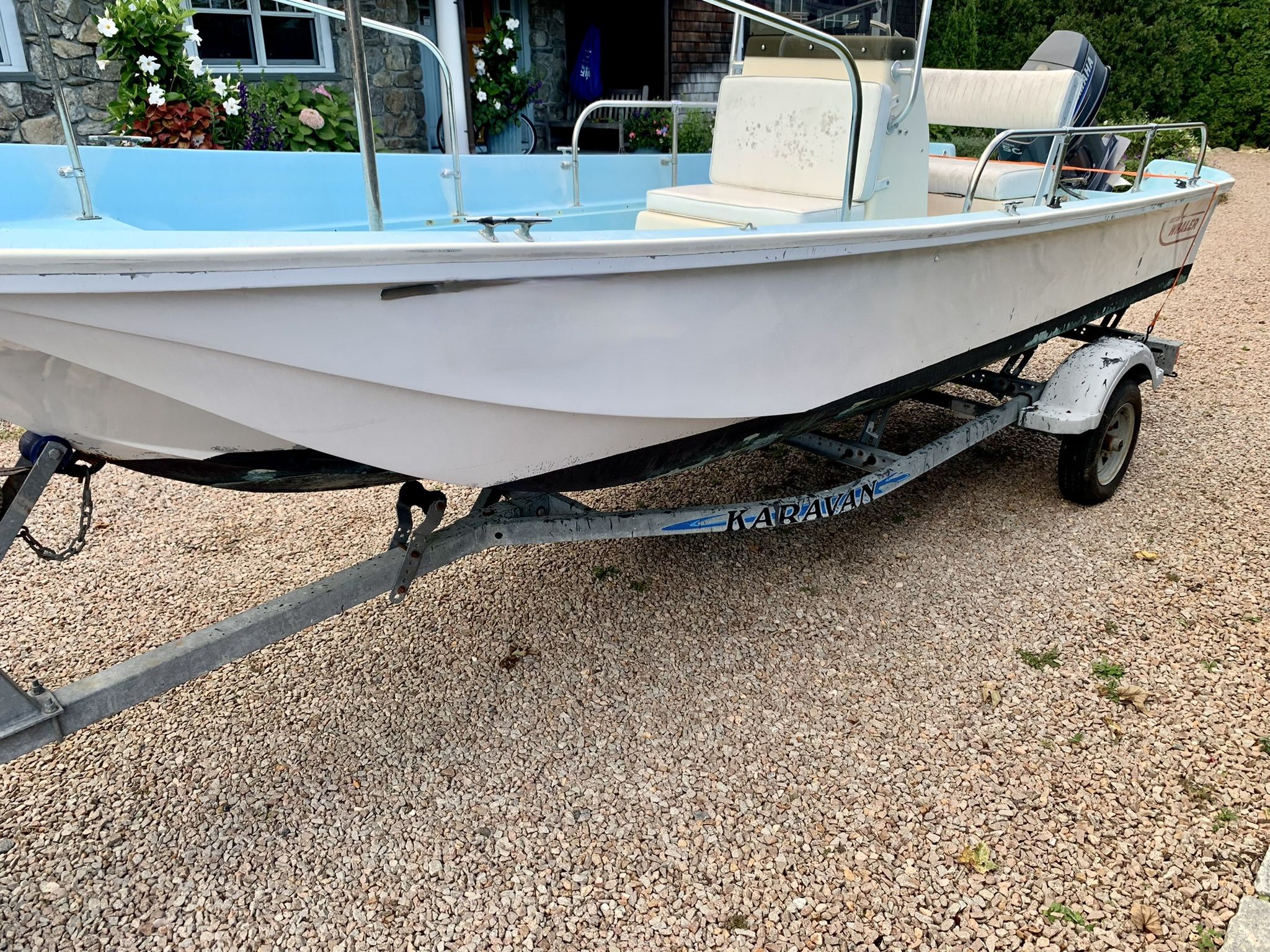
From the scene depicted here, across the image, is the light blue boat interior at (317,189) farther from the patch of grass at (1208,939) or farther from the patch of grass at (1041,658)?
the patch of grass at (1208,939)

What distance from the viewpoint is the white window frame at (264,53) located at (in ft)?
22.3

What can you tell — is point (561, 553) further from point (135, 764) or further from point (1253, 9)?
point (1253, 9)

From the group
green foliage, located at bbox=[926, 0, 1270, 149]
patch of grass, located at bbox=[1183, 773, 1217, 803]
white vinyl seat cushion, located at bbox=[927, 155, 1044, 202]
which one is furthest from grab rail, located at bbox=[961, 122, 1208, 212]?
green foliage, located at bbox=[926, 0, 1270, 149]

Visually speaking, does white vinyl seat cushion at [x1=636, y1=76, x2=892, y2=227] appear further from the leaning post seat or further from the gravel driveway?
the gravel driveway

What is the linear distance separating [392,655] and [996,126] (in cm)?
331

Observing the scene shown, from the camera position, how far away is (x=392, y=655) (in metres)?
2.84

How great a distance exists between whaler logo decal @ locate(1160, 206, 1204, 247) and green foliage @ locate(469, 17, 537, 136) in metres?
5.61

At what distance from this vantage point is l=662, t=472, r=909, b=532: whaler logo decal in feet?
8.72

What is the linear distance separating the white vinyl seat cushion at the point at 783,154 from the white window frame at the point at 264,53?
5.08 meters

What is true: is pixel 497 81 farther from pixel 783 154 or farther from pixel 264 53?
pixel 783 154

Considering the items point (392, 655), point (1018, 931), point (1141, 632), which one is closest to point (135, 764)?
point (392, 655)

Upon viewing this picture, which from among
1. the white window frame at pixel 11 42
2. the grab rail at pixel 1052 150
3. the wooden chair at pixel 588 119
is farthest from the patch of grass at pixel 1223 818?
the wooden chair at pixel 588 119

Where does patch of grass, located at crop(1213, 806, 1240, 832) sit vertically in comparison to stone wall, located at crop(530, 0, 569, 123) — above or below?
below

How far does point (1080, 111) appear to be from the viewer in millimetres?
3980
